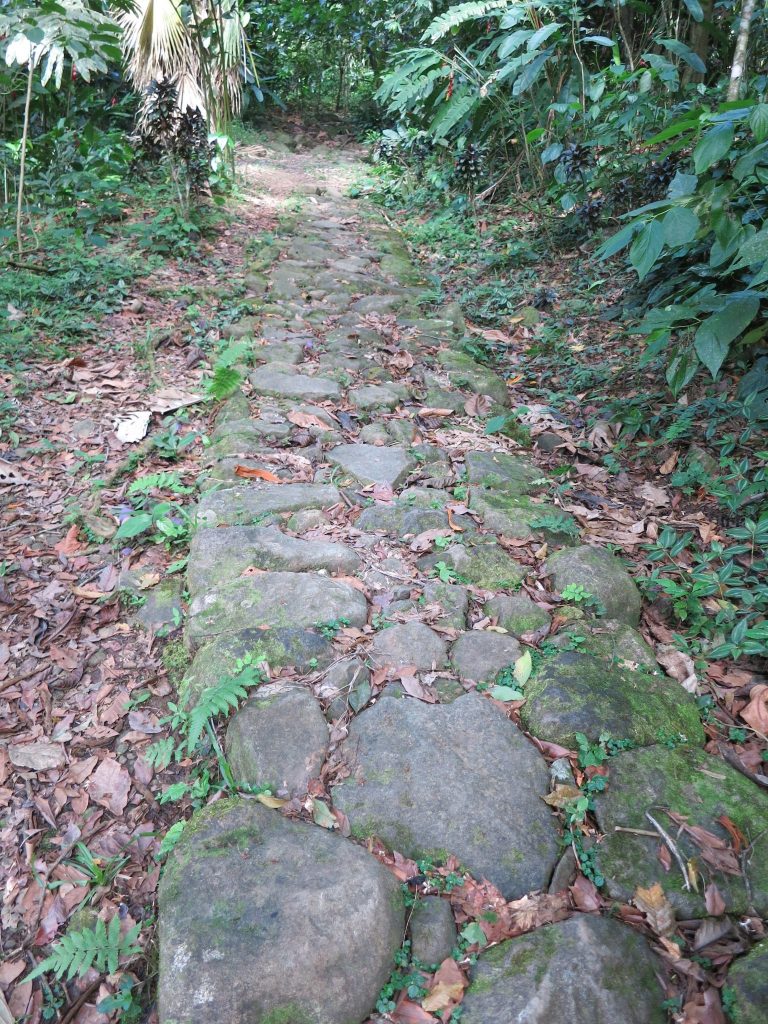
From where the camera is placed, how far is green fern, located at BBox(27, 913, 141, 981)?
144 cm

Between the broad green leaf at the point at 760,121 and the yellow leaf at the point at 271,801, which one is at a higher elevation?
the broad green leaf at the point at 760,121

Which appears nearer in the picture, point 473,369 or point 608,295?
point 473,369

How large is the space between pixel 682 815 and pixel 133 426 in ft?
9.08

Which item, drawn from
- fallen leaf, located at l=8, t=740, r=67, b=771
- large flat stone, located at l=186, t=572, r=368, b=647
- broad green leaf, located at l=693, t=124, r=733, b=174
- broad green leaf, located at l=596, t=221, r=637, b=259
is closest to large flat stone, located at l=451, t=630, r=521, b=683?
large flat stone, located at l=186, t=572, r=368, b=647

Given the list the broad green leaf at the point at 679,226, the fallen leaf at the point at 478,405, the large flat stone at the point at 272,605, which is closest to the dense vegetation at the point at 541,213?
the broad green leaf at the point at 679,226

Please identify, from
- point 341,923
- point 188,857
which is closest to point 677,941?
point 341,923

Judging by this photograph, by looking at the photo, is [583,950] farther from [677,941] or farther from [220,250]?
[220,250]

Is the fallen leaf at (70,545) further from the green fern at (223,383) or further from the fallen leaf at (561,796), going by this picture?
the fallen leaf at (561,796)

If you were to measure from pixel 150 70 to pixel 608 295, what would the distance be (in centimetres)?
473

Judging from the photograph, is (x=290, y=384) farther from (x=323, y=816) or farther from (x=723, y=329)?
(x=323, y=816)

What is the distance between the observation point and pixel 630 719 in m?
1.82

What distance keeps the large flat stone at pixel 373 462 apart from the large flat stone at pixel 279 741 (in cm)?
124

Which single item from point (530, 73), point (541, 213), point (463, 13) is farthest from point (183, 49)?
point (541, 213)

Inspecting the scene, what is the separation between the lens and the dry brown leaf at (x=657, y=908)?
141 centimetres
